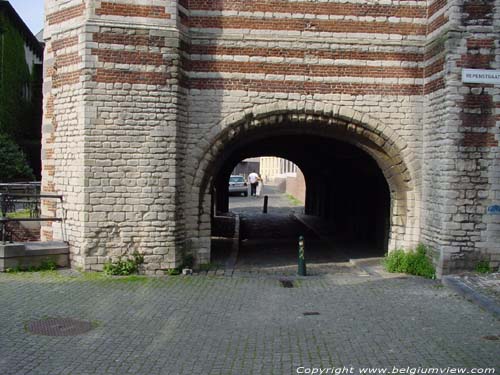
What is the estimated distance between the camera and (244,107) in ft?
37.3

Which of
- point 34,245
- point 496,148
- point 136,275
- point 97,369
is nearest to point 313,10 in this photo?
point 496,148

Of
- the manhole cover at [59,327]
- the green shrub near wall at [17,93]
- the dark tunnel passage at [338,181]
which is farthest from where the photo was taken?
the green shrub near wall at [17,93]

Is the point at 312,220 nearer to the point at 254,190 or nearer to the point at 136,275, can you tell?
the point at 136,275

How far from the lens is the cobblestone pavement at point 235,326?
6.08 metres

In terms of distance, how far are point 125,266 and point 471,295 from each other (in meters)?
6.30

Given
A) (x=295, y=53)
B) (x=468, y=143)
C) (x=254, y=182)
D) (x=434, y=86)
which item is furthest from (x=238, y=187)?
(x=468, y=143)

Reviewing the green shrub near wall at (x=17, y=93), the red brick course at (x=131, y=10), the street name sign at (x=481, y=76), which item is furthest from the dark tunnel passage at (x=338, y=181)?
the green shrub near wall at (x=17, y=93)

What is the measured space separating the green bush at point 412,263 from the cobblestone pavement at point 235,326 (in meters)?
0.52

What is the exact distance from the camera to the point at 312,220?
24.3 m

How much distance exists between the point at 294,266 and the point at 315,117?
134 inches

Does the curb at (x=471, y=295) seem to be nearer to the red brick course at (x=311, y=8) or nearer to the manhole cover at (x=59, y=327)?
the red brick course at (x=311, y=8)

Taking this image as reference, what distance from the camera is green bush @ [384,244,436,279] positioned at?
11.1 m

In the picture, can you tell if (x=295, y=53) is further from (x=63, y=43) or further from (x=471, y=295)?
(x=471, y=295)

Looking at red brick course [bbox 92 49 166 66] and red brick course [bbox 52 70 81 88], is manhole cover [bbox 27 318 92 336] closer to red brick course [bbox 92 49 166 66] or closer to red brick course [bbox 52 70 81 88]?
red brick course [bbox 52 70 81 88]
